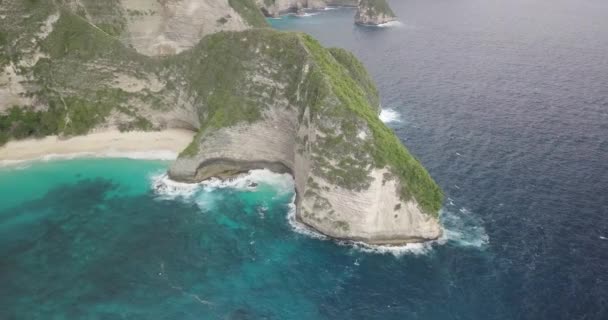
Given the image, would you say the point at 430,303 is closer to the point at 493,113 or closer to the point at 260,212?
the point at 260,212

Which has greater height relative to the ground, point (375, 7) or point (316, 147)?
point (375, 7)

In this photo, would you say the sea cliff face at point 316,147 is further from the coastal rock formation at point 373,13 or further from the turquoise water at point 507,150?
the coastal rock formation at point 373,13

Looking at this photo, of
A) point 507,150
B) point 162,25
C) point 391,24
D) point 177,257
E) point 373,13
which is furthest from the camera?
point 391,24

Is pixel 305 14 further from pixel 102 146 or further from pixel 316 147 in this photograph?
pixel 316 147

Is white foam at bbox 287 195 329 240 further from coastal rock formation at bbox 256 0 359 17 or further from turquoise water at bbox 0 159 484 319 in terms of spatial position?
coastal rock formation at bbox 256 0 359 17

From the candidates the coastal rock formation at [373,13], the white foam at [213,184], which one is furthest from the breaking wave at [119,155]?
the coastal rock formation at [373,13]

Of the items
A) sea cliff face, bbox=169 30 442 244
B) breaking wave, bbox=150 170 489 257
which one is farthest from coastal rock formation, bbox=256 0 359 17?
breaking wave, bbox=150 170 489 257

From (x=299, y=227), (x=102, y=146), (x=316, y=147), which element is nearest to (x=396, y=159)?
(x=316, y=147)
